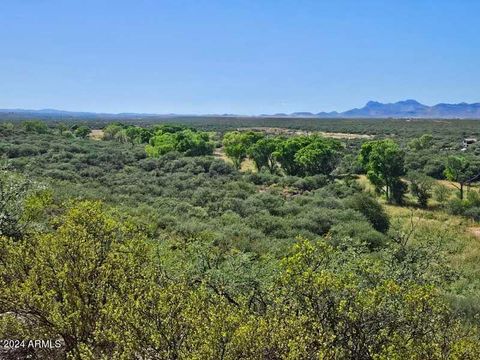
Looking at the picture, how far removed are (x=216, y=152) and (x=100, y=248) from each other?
228 ft

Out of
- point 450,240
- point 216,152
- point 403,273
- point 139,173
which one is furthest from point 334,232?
point 216,152

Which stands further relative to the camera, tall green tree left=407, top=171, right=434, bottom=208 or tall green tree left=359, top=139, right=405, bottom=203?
tall green tree left=359, top=139, right=405, bottom=203

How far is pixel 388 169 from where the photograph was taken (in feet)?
134

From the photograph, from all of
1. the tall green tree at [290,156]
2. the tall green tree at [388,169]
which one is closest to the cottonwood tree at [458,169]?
the tall green tree at [388,169]

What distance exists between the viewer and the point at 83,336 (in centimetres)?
862

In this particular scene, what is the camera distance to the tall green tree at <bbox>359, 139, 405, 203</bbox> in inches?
Result: 1599

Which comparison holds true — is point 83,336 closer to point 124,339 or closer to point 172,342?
point 124,339

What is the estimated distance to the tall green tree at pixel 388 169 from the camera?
133ft

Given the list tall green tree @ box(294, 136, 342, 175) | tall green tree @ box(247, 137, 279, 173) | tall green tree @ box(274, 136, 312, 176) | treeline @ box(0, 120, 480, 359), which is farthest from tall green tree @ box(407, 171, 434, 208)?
treeline @ box(0, 120, 480, 359)

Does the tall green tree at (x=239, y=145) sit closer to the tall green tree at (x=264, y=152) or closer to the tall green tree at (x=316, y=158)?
the tall green tree at (x=264, y=152)

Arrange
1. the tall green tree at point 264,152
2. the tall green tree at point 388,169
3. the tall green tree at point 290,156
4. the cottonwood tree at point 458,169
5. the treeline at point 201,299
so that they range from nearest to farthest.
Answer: the treeline at point 201,299
the tall green tree at point 388,169
the cottonwood tree at point 458,169
the tall green tree at point 290,156
the tall green tree at point 264,152

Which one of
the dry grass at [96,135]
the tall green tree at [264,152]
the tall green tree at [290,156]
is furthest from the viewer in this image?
the dry grass at [96,135]

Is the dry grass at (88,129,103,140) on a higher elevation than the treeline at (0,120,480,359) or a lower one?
higher

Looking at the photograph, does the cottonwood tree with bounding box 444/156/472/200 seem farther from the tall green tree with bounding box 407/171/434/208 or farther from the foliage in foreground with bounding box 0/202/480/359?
the foliage in foreground with bounding box 0/202/480/359
